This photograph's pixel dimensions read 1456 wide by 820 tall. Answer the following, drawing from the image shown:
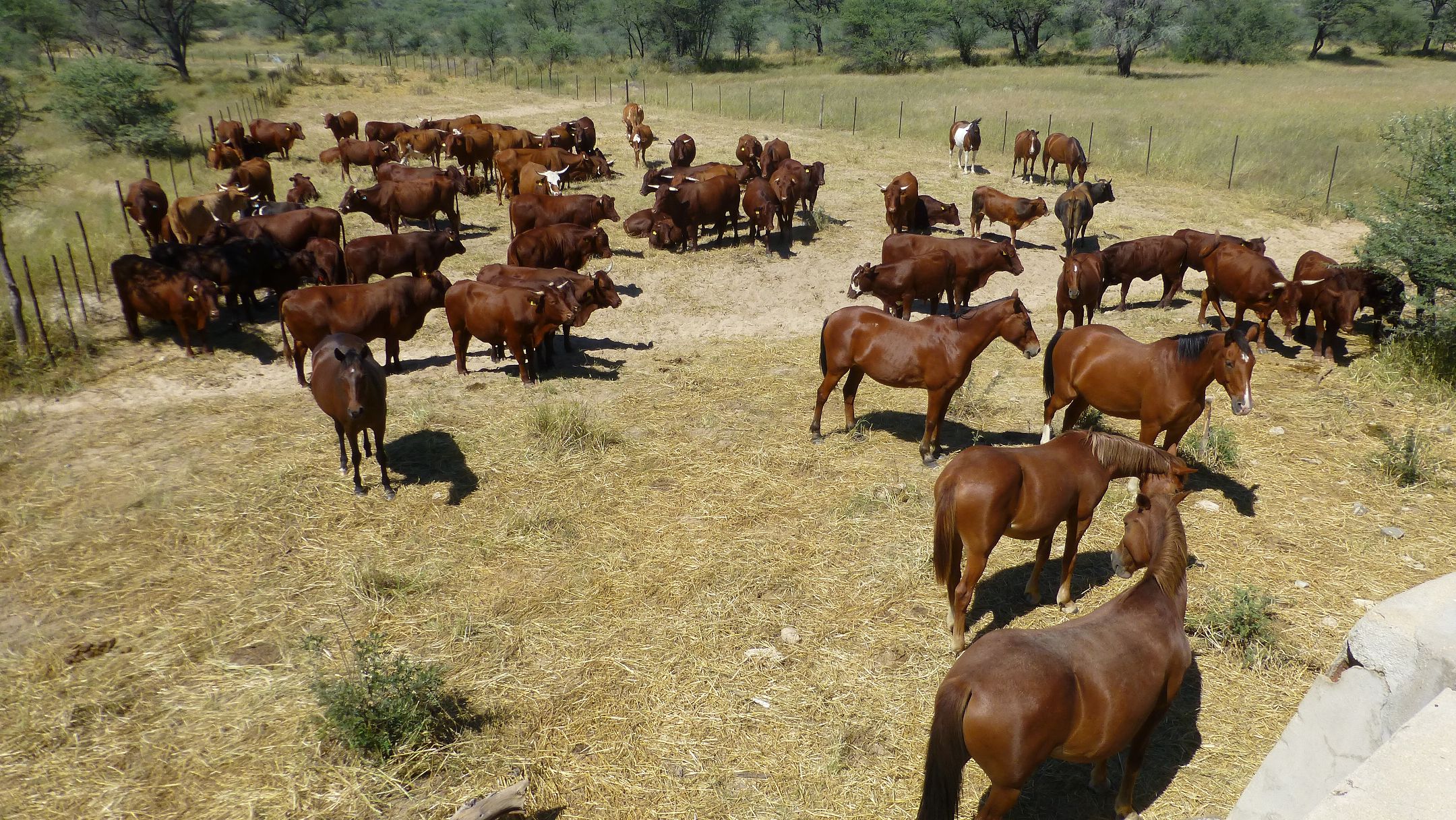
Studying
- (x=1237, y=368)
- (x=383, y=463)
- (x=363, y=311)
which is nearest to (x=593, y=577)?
(x=383, y=463)

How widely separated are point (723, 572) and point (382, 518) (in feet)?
11.3

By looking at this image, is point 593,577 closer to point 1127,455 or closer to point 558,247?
point 1127,455

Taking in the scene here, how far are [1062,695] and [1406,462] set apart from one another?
22.5 ft

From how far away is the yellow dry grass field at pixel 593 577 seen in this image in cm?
499

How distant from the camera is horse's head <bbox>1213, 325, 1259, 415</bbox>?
7148 mm

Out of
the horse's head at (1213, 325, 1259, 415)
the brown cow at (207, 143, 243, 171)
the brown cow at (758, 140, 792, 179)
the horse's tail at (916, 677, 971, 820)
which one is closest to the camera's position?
the horse's tail at (916, 677, 971, 820)

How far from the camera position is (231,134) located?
2327cm

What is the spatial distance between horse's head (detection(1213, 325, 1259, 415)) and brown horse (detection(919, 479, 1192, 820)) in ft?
10.9

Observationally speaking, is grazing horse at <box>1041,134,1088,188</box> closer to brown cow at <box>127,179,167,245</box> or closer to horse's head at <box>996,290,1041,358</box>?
horse's head at <box>996,290,1041,358</box>

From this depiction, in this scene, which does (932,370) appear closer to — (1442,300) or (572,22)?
(1442,300)

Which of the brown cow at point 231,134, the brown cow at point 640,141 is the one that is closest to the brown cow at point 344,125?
the brown cow at point 231,134

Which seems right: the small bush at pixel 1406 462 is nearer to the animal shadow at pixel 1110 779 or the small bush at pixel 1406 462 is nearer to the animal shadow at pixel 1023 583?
the animal shadow at pixel 1023 583

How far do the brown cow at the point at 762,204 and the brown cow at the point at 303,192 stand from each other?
1014 centimetres

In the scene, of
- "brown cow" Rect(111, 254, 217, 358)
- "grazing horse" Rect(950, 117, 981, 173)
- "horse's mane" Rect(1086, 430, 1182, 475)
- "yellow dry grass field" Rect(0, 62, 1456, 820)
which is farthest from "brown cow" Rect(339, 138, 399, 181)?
"horse's mane" Rect(1086, 430, 1182, 475)
